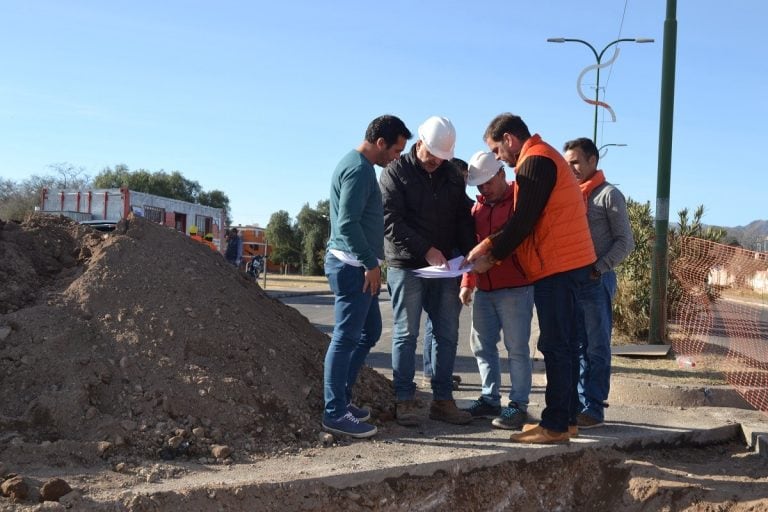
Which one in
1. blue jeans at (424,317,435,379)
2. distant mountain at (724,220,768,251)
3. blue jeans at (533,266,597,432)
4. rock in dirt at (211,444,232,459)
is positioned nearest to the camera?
rock in dirt at (211,444,232,459)

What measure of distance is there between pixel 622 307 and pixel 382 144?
7.70 metres

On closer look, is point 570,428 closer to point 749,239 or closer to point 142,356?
point 142,356

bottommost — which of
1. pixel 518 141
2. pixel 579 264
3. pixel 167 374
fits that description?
pixel 167 374

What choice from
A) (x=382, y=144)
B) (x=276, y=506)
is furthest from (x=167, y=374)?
(x=382, y=144)

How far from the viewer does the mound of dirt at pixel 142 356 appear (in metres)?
4.11

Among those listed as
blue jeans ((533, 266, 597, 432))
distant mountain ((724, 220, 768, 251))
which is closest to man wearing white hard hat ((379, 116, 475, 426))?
blue jeans ((533, 266, 597, 432))

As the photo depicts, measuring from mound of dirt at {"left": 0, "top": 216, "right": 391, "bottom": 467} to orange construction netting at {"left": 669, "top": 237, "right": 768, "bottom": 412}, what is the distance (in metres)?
4.44

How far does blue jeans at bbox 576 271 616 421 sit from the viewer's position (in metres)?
5.37

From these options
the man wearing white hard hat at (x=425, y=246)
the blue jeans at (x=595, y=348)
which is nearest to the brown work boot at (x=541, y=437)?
the man wearing white hard hat at (x=425, y=246)

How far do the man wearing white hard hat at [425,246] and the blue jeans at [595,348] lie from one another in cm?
94

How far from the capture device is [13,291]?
514 centimetres

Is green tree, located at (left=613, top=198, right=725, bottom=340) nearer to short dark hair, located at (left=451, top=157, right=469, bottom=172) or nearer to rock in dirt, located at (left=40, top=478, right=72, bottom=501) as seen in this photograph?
short dark hair, located at (left=451, top=157, right=469, bottom=172)

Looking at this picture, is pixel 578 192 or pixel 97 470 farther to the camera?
pixel 578 192

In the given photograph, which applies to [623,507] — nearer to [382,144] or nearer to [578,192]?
[578,192]
